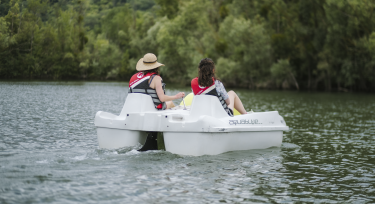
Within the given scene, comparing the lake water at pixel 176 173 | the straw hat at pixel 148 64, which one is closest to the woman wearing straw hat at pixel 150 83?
the straw hat at pixel 148 64

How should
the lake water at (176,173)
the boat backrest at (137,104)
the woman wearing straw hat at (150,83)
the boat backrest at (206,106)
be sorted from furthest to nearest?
the woman wearing straw hat at (150,83) → the boat backrest at (137,104) → the boat backrest at (206,106) → the lake water at (176,173)

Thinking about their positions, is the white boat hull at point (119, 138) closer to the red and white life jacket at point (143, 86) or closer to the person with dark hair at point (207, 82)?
the red and white life jacket at point (143, 86)

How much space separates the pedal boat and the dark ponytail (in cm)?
27

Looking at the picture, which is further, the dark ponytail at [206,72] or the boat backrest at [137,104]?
the boat backrest at [137,104]

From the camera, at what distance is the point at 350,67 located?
40.5 metres

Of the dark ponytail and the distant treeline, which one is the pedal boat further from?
the distant treeline

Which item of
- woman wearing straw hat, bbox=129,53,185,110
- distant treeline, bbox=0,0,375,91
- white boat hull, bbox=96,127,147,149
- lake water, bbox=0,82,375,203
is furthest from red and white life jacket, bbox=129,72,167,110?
distant treeline, bbox=0,0,375,91

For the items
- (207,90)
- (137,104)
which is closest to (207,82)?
(207,90)

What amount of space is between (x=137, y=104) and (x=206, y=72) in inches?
55.8

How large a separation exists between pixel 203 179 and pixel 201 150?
1.24m

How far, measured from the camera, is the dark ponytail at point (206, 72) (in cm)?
Answer: 823

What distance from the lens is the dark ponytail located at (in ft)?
27.0

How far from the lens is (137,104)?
8.38 metres

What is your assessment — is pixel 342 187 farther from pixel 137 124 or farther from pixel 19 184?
pixel 19 184
